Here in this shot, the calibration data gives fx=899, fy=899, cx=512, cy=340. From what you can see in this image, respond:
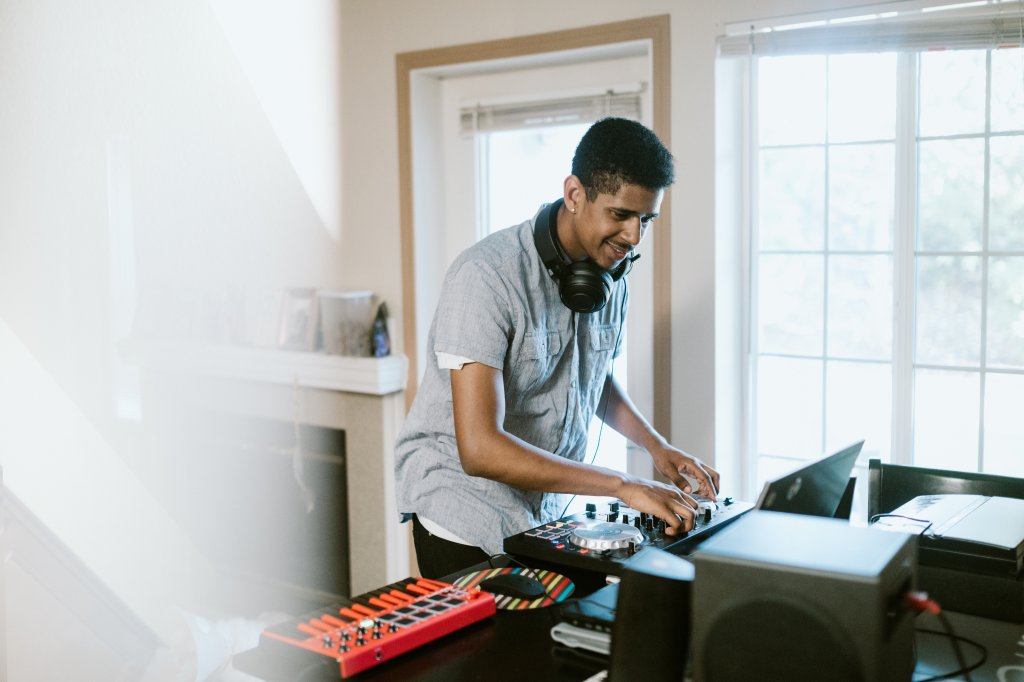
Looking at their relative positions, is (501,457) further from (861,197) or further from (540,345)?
(861,197)

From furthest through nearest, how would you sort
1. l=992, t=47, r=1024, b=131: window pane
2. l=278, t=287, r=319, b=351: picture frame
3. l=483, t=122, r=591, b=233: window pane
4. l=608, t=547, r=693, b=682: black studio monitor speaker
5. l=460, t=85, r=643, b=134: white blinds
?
l=278, t=287, r=319, b=351: picture frame → l=483, t=122, r=591, b=233: window pane → l=460, t=85, r=643, b=134: white blinds → l=992, t=47, r=1024, b=131: window pane → l=608, t=547, r=693, b=682: black studio monitor speaker

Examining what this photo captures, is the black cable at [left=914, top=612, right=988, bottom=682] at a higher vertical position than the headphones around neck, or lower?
lower

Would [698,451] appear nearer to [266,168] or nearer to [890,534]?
[890,534]

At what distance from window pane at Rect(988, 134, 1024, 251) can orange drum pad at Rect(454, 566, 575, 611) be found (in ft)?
5.11

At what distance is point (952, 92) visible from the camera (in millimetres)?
2215

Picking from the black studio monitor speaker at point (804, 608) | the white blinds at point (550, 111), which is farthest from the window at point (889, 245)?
the black studio monitor speaker at point (804, 608)

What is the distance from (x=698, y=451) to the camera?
2461 millimetres

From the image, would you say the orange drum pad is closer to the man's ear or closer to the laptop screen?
the laptop screen

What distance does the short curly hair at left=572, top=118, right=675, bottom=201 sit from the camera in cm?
152

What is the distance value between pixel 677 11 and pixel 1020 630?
1765 millimetres

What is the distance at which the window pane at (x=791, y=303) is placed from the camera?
2.43 meters

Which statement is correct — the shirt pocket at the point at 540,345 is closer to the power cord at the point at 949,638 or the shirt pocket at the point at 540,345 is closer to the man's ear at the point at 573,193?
the man's ear at the point at 573,193

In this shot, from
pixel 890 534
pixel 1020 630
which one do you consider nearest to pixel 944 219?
pixel 1020 630

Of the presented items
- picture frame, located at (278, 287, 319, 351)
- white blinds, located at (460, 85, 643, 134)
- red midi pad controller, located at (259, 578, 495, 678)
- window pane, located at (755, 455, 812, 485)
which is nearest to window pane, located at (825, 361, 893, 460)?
window pane, located at (755, 455, 812, 485)
